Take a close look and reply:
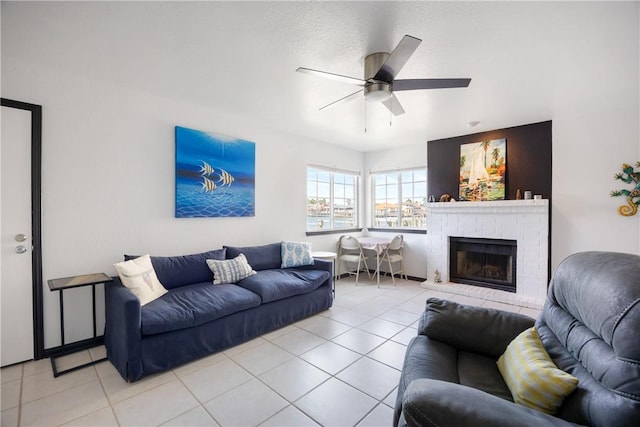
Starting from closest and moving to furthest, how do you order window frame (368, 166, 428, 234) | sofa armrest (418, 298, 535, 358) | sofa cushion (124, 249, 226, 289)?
sofa armrest (418, 298, 535, 358) → sofa cushion (124, 249, 226, 289) → window frame (368, 166, 428, 234)

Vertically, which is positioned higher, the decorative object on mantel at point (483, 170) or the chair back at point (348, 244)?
the decorative object on mantel at point (483, 170)

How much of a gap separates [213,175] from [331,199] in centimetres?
240

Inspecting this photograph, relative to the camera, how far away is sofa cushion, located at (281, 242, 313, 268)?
3892 mm

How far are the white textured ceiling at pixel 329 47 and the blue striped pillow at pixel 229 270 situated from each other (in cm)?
185

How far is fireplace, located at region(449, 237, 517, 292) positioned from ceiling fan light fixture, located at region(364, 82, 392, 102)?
326cm

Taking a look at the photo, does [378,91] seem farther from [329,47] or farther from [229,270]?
[229,270]

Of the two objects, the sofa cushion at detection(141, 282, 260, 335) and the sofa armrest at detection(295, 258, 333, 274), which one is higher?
the sofa armrest at detection(295, 258, 333, 274)

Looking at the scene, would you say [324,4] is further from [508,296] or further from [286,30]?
[508,296]

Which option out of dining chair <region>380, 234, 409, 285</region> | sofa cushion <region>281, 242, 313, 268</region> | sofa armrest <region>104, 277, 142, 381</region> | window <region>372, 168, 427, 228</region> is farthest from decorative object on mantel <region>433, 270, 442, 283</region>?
sofa armrest <region>104, 277, 142, 381</region>

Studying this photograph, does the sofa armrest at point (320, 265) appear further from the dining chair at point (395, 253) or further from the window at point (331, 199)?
the dining chair at point (395, 253)

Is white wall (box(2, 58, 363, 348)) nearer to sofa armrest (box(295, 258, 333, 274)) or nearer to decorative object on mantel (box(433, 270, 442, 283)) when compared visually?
sofa armrest (box(295, 258, 333, 274))

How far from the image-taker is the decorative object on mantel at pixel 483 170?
4277mm

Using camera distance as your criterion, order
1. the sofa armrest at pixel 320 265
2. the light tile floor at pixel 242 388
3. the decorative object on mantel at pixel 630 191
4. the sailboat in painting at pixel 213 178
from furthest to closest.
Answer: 1. the sofa armrest at pixel 320 265
2. the sailboat in painting at pixel 213 178
3. the decorative object on mantel at pixel 630 191
4. the light tile floor at pixel 242 388

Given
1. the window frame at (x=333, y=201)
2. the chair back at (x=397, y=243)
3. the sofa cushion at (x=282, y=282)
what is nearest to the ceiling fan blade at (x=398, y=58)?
the sofa cushion at (x=282, y=282)
